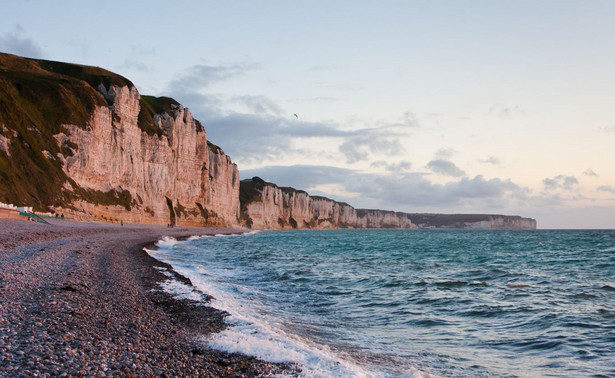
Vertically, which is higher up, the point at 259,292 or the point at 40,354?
the point at 40,354

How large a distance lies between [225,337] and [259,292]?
27.6ft

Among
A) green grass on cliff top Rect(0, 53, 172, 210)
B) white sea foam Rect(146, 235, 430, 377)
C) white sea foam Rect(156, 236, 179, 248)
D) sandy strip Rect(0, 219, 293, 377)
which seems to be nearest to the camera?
sandy strip Rect(0, 219, 293, 377)

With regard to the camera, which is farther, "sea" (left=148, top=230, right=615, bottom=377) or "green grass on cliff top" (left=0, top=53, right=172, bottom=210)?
"green grass on cliff top" (left=0, top=53, right=172, bottom=210)

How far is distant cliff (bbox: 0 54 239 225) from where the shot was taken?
56562 mm

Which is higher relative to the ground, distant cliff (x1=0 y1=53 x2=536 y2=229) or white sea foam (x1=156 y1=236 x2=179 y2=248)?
distant cliff (x1=0 y1=53 x2=536 y2=229)

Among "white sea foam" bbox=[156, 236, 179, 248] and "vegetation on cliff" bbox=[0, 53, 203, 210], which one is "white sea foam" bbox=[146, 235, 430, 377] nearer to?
"white sea foam" bbox=[156, 236, 179, 248]

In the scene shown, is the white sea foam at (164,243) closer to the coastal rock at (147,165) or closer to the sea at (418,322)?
the sea at (418,322)

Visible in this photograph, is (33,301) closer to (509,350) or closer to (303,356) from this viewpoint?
(303,356)

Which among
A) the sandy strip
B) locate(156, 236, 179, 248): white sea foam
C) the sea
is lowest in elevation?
locate(156, 236, 179, 248): white sea foam

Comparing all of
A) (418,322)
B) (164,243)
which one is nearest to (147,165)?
(164,243)

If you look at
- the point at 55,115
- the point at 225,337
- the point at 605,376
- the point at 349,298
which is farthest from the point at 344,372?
the point at 55,115

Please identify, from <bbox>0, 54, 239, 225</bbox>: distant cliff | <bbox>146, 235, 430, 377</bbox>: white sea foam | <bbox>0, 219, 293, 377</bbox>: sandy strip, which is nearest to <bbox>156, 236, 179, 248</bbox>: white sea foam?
<bbox>0, 54, 239, 225</bbox>: distant cliff

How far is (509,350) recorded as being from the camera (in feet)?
31.0

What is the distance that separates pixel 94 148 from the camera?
6769 cm
